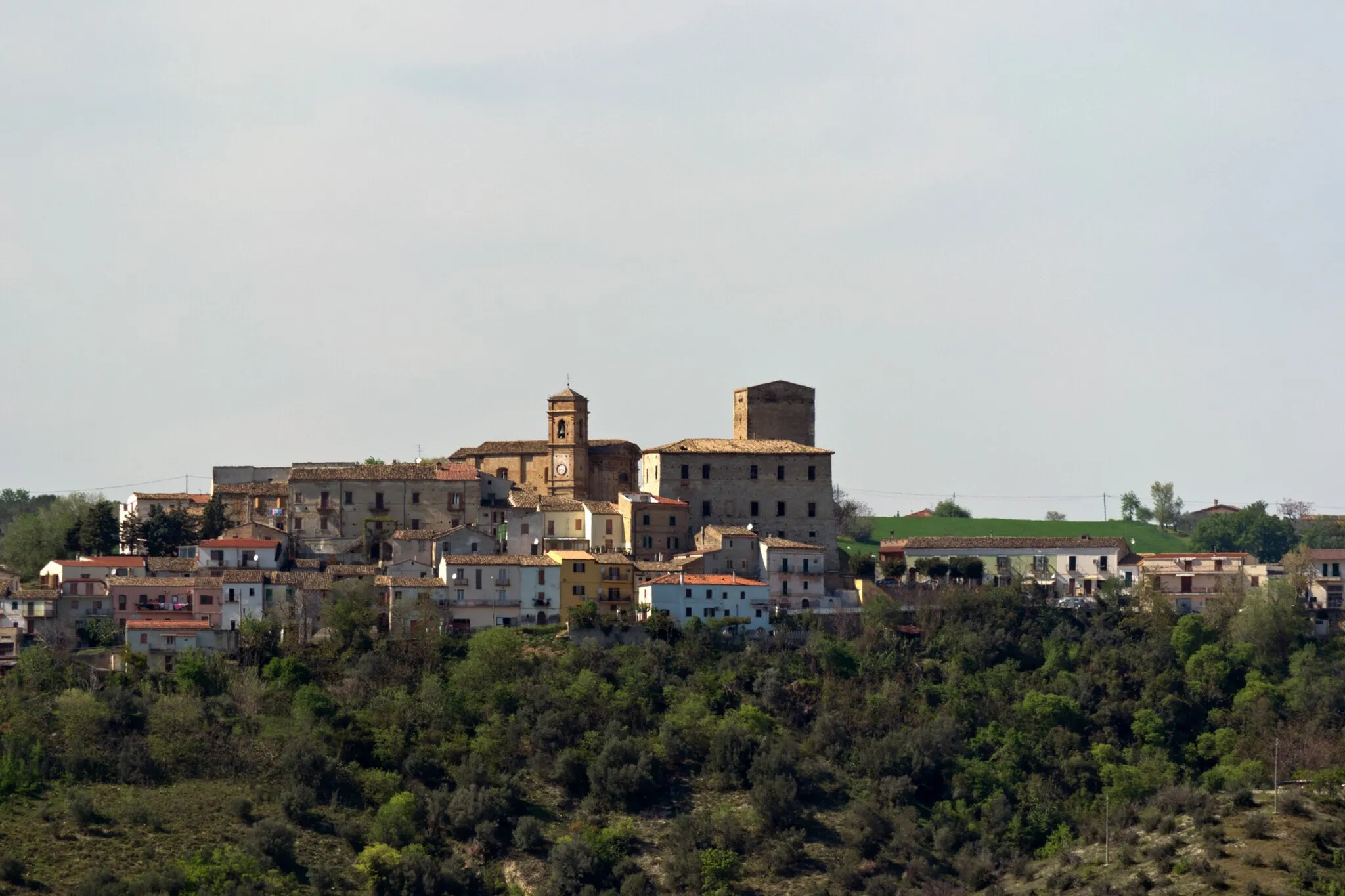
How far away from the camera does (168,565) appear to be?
244ft

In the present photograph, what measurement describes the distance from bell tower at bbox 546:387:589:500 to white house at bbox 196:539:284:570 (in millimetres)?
11461

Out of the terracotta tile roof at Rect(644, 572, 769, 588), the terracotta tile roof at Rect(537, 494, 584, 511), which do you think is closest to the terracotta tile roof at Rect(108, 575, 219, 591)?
the terracotta tile roof at Rect(537, 494, 584, 511)

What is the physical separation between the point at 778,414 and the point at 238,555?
2286 centimetres

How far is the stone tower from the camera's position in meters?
A: 88.2

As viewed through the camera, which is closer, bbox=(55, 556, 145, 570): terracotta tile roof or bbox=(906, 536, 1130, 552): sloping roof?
bbox=(55, 556, 145, 570): terracotta tile roof

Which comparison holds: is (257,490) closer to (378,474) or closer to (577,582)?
(378,474)

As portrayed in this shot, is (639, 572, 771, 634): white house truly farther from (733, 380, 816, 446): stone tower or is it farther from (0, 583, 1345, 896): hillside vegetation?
(733, 380, 816, 446): stone tower

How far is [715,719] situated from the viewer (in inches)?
2707

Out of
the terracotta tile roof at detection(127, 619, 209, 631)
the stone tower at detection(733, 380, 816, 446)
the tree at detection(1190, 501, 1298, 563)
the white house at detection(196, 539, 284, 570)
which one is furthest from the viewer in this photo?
the tree at detection(1190, 501, 1298, 563)

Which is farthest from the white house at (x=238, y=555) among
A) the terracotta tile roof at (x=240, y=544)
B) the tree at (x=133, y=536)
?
the tree at (x=133, y=536)

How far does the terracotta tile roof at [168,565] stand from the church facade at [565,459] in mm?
13041

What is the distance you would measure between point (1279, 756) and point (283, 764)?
29735 mm

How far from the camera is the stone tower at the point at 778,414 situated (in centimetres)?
8819

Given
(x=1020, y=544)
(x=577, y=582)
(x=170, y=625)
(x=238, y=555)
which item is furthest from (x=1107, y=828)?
(x=238, y=555)
